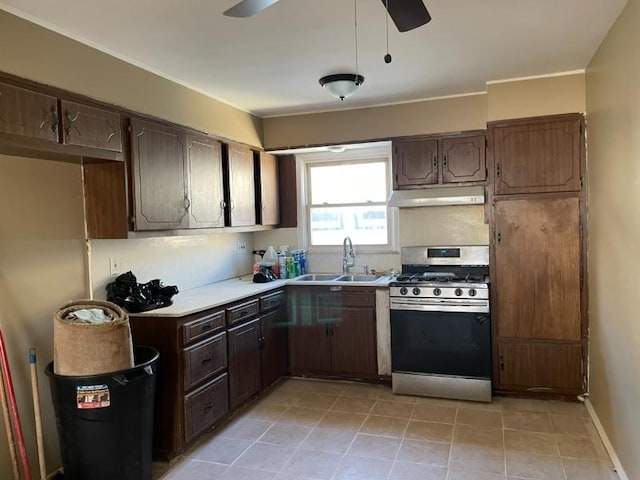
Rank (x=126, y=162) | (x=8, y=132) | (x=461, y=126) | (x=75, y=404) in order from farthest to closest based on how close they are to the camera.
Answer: (x=461, y=126) < (x=126, y=162) < (x=75, y=404) < (x=8, y=132)

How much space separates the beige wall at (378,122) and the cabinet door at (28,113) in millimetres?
2419

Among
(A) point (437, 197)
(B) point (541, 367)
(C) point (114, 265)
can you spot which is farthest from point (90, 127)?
(B) point (541, 367)

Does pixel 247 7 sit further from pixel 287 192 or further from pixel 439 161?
pixel 287 192

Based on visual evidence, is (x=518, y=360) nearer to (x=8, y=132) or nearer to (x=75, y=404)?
(x=75, y=404)

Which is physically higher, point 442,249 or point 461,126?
point 461,126

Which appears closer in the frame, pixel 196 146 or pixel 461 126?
pixel 196 146

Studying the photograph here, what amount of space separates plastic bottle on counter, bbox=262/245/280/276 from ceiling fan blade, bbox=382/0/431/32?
120 inches

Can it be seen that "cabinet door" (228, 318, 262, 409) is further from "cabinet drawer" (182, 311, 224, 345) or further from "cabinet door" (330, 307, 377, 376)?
"cabinet door" (330, 307, 377, 376)

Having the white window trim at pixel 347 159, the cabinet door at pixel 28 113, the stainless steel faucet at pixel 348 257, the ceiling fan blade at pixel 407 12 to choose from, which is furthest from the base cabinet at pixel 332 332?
the ceiling fan blade at pixel 407 12

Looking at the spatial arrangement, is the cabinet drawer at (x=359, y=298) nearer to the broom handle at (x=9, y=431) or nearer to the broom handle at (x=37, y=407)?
the broom handle at (x=37, y=407)

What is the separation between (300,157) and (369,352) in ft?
6.75

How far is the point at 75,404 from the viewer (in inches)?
93.6

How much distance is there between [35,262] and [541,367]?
355 centimetres

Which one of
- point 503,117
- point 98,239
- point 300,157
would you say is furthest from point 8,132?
point 503,117
